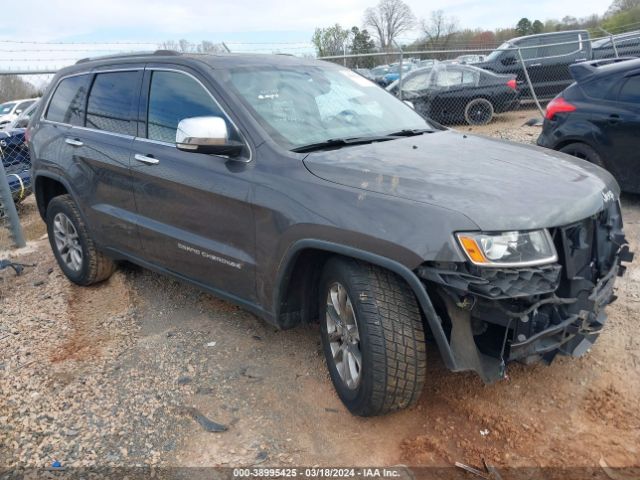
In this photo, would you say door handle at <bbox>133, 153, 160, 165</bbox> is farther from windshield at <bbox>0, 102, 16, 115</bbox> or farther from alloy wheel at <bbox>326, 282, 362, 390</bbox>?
windshield at <bbox>0, 102, 16, 115</bbox>

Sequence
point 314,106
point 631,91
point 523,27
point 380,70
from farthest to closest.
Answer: point 523,27 → point 380,70 → point 631,91 → point 314,106

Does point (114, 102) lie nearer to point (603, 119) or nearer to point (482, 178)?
point (482, 178)

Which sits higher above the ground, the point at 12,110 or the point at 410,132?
the point at 410,132

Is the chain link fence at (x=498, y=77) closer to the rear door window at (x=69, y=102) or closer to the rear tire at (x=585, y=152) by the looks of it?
the rear tire at (x=585, y=152)

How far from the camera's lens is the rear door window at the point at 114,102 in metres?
4.08

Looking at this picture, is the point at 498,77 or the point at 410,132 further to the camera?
the point at 498,77

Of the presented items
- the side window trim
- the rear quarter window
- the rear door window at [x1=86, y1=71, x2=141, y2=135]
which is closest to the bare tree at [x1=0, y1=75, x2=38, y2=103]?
the rear door window at [x1=86, y1=71, x2=141, y2=135]

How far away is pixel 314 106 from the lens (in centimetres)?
356

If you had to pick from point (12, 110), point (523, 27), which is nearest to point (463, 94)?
point (12, 110)

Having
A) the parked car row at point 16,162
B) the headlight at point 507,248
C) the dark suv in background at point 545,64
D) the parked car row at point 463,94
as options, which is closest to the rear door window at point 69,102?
the parked car row at point 16,162

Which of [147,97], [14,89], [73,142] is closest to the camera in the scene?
[147,97]

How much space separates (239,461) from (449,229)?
1.51 m

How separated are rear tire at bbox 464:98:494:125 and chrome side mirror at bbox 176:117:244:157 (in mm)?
10321

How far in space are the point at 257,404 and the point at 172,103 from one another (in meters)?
2.06
